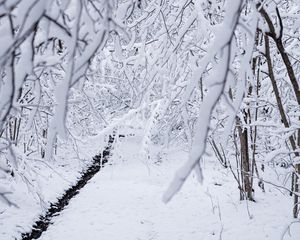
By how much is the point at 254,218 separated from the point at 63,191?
18.8 ft

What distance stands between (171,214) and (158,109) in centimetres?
286

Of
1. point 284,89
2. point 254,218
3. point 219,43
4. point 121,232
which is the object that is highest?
point 284,89

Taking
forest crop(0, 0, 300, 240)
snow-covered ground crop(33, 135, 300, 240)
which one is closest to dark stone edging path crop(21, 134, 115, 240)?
forest crop(0, 0, 300, 240)

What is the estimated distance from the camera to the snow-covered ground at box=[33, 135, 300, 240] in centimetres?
688

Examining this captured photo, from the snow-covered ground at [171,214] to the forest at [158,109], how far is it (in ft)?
0.12

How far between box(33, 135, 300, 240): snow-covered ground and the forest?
0.04 m

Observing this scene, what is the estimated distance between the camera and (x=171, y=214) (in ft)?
27.2

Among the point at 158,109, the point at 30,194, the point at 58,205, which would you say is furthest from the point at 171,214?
the point at 30,194

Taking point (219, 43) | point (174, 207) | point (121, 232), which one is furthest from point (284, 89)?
point (219, 43)

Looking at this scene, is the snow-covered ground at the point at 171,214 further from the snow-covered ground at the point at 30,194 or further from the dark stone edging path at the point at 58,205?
the snow-covered ground at the point at 30,194

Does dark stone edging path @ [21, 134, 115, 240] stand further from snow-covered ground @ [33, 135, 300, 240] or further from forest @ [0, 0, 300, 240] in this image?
snow-covered ground @ [33, 135, 300, 240]

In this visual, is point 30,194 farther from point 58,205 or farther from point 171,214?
point 171,214

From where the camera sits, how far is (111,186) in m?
11.0

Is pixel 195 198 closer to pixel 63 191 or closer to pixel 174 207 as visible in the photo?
pixel 174 207
